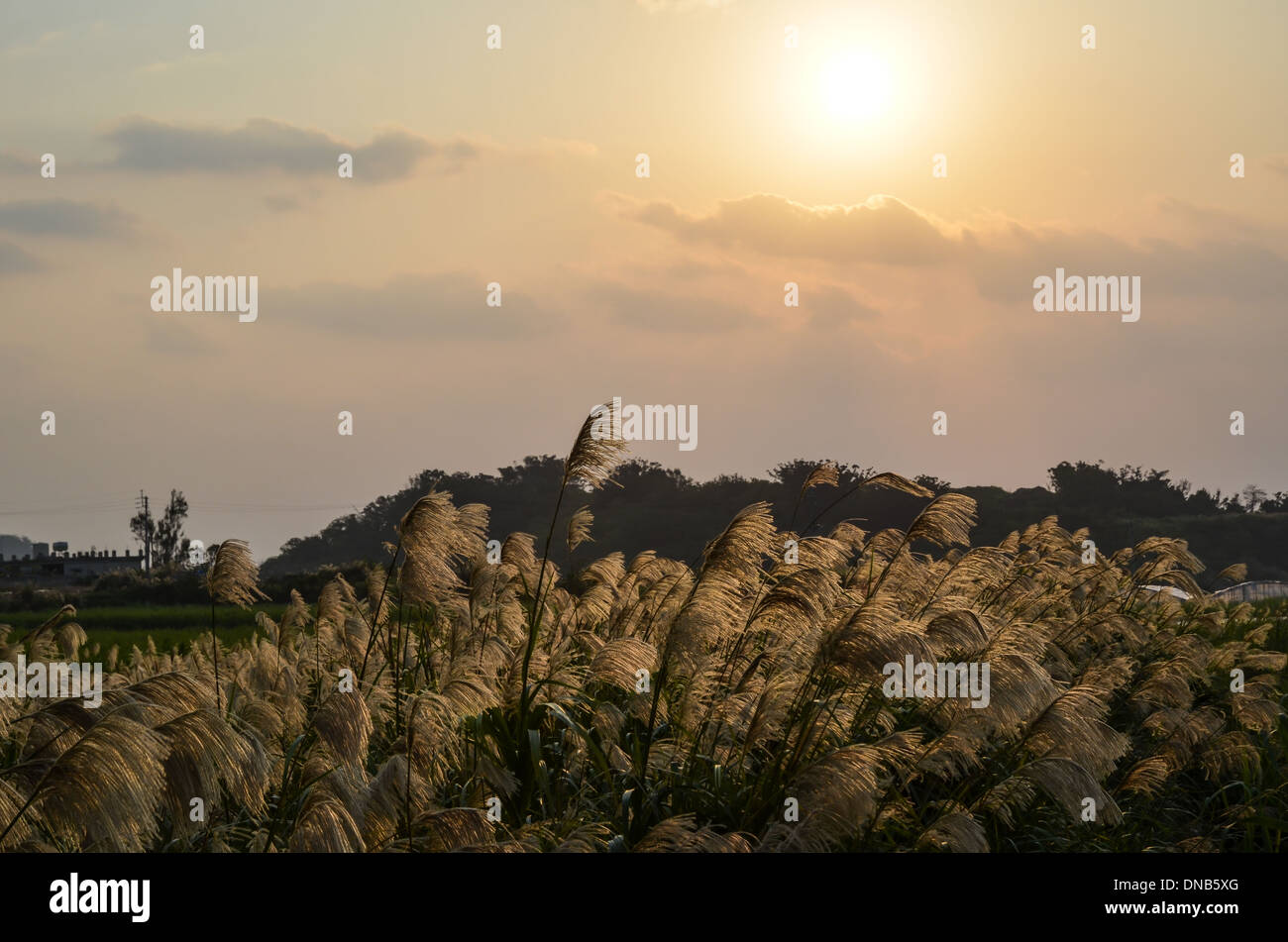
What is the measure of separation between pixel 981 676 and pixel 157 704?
11.9 feet

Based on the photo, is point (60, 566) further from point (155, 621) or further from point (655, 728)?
point (655, 728)

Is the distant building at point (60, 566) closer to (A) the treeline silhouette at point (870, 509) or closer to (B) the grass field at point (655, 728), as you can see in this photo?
(A) the treeline silhouette at point (870, 509)

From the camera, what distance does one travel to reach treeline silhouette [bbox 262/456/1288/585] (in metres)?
60.2

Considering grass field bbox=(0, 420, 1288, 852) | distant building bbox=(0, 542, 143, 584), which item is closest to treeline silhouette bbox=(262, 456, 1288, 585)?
distant building bbox=(0, 542, 143, 584)

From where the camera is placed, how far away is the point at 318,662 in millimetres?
9508

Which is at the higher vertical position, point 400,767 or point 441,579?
point 441,579

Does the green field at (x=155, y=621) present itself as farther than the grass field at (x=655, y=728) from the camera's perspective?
Yes

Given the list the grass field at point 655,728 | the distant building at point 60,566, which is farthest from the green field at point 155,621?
the distant building at point 60,566

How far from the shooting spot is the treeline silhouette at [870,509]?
60.2 metres

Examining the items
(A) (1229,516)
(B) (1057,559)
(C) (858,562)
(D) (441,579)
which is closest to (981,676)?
(D) (441,579)

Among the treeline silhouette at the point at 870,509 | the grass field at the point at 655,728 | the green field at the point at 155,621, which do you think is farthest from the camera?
the treeline silhouette at the point at 870,509

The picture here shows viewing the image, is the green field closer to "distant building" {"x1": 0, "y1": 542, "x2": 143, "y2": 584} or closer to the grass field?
the grass field
